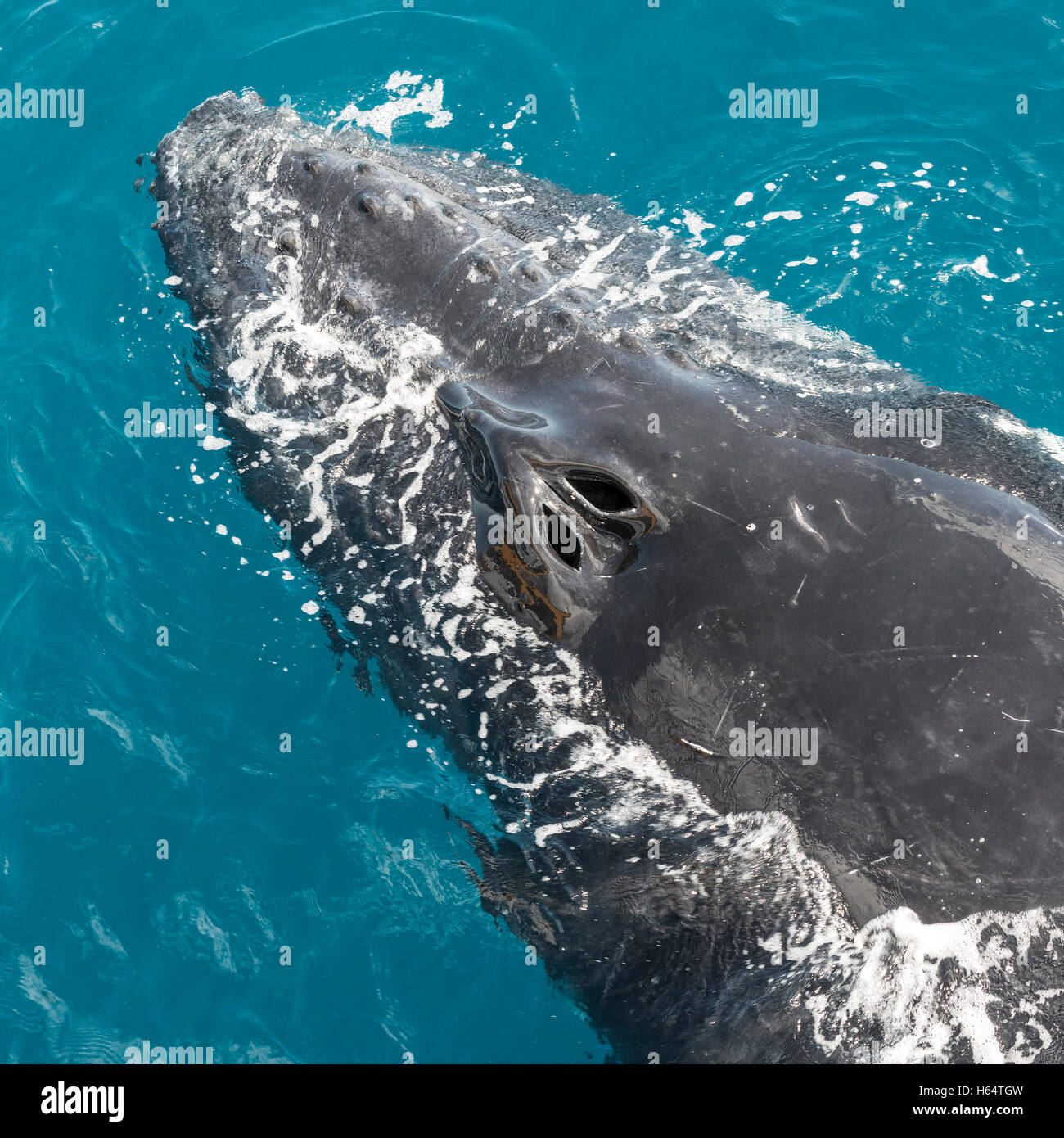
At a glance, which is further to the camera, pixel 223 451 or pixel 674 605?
pixel 223 451

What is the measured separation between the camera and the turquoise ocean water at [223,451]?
1180 cm

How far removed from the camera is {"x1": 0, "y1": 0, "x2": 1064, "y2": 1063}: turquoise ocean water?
1180 cm

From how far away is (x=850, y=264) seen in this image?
15484mm

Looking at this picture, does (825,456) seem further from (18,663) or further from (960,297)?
(18,663)

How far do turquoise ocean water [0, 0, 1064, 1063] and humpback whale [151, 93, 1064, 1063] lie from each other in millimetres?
1814

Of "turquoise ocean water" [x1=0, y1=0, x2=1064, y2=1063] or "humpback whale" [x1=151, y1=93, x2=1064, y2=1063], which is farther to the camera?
"turquoise ocean water" [x1=0, y1=0, x2=1064, y2=1063]

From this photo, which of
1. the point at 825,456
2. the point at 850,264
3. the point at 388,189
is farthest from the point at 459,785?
the point at 850,264

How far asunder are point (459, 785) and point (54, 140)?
577 inches

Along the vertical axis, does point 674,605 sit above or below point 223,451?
below

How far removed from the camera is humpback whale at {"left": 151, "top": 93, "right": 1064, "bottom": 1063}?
25.2 ft

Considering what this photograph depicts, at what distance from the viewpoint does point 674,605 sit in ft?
27.7

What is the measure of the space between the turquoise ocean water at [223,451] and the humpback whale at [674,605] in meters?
1.81

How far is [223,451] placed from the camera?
1353 cm

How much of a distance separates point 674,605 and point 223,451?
7505 mm
